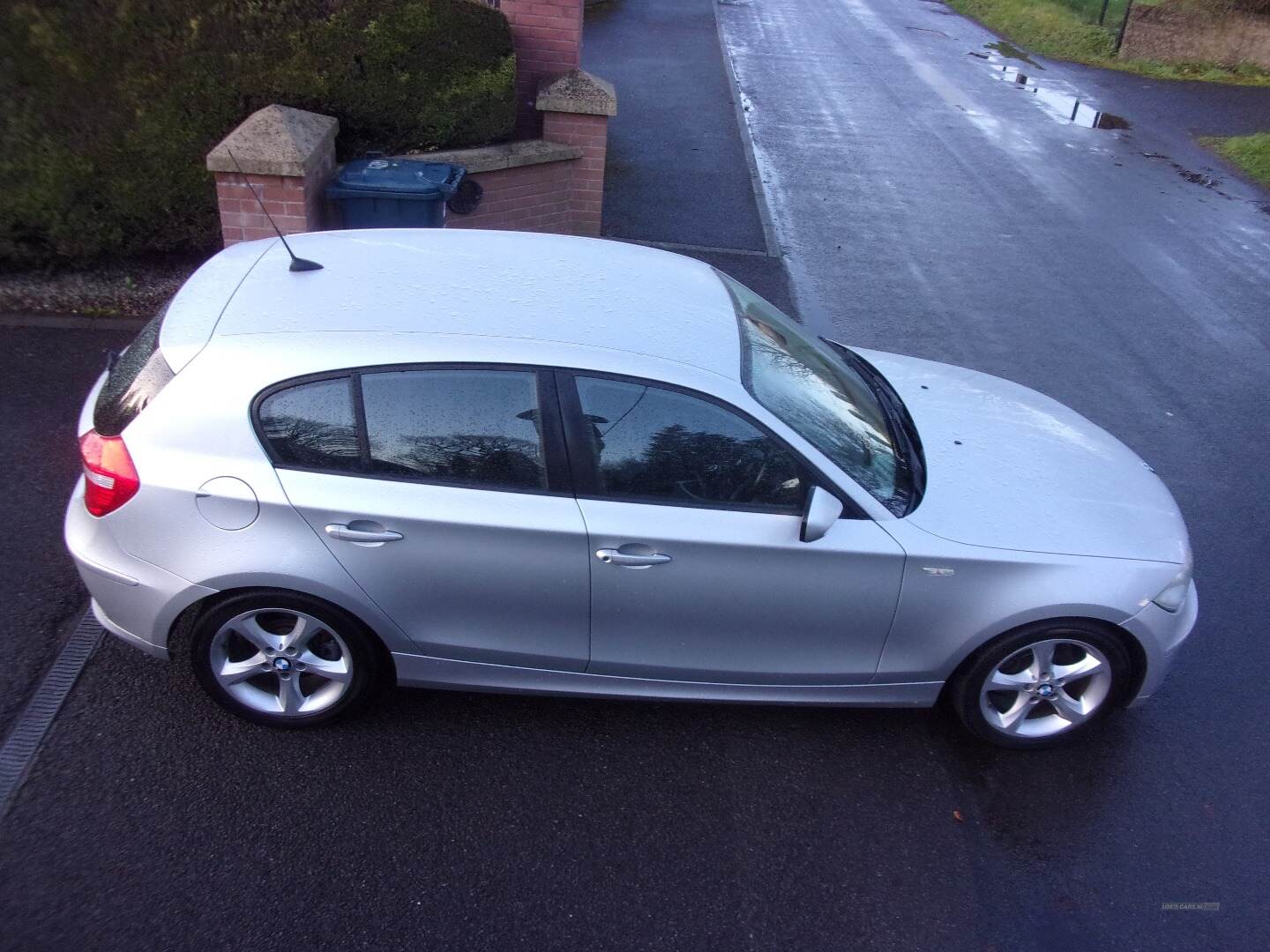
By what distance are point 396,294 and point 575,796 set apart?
1.83m

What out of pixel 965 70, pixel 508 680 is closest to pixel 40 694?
A: pixel 508 680

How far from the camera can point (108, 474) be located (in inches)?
139

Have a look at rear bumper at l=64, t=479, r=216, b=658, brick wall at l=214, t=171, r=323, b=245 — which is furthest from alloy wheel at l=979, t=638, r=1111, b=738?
brick wall at l=214, t=171, r=323, b=245

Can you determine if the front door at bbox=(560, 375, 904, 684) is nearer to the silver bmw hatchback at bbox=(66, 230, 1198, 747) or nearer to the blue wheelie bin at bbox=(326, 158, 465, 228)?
the silver bmw hatchback at bbox=(66, 230, 1198, 747)

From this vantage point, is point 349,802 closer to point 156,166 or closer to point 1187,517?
point 1187,517

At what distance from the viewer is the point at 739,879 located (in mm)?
3453

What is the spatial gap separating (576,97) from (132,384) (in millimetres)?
5655

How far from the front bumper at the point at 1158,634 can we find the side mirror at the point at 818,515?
1.19 metres

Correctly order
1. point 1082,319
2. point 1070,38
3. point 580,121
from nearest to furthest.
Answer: point 580,121 → point 1082,319 → point 1070,38

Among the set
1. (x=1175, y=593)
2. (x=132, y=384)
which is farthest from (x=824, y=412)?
(x=132, y=384)

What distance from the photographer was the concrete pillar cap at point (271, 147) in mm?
6414

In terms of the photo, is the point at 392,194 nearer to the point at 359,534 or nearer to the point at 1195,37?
the point at 359,534

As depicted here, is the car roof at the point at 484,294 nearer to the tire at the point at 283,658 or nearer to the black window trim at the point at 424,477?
the black window trim at the point at 424,477

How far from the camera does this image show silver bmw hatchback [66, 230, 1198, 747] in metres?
3.50
